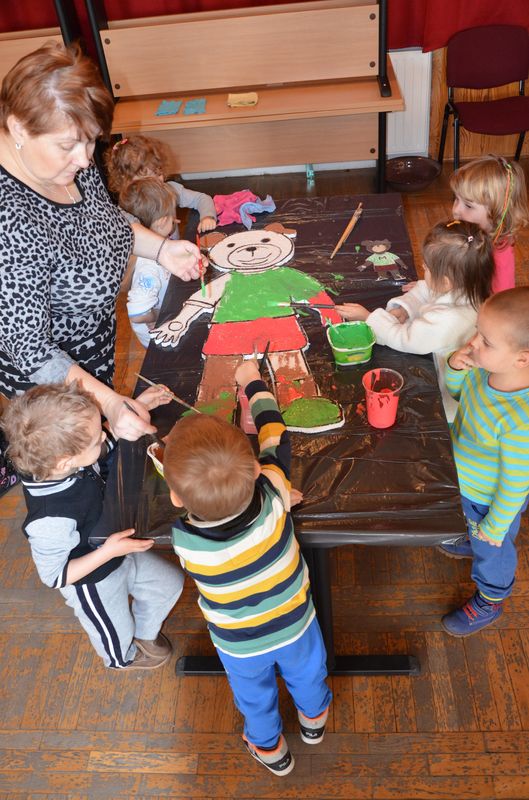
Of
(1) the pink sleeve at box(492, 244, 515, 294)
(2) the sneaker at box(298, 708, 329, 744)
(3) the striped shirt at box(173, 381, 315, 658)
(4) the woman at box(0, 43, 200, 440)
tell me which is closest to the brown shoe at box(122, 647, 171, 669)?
(2) the sneaker at box(298, 708, 329, 744)

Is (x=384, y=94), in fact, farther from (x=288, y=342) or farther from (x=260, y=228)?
(x=288, y=342)

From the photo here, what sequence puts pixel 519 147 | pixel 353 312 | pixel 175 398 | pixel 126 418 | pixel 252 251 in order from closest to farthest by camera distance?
pixel 126 418 → pixel 175 398 → pixel 353 312 → pixel 252 251 → pixel 519 147

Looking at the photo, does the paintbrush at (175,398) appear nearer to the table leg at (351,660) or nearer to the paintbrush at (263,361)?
the paintbrush at (263,361)

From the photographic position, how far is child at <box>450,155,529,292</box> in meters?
2.16

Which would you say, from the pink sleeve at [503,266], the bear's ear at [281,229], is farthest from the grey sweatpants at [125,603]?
the pink sleeve at [503,266]

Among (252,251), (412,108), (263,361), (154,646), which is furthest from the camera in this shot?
(412,108)

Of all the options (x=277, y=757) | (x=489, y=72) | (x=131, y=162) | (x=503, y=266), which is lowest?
(x=277, y=757)

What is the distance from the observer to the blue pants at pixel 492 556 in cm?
187

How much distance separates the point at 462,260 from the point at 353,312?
34 centimetres

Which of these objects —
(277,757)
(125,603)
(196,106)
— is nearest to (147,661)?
(125,603)

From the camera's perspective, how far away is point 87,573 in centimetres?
162

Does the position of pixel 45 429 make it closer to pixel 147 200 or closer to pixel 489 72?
pixel 147 200

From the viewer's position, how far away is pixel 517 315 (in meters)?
1.56

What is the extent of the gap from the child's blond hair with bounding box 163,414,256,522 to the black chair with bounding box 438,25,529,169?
3.23m
